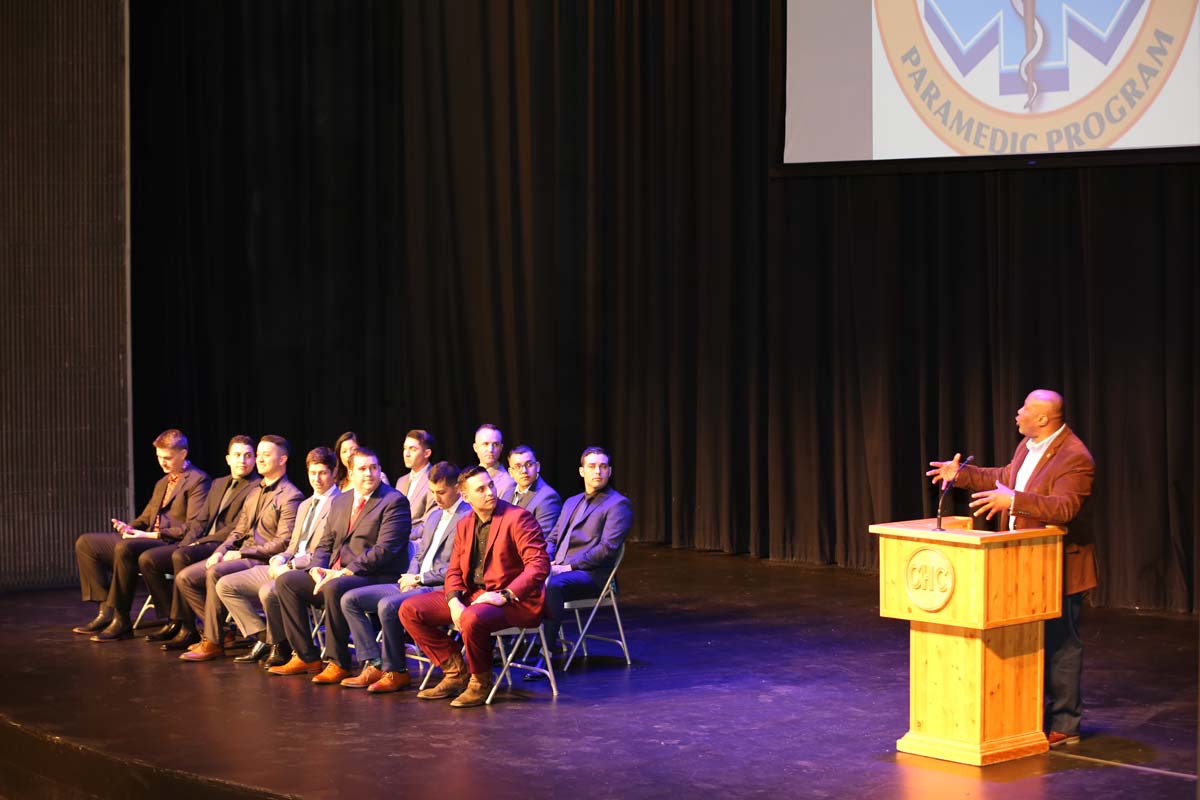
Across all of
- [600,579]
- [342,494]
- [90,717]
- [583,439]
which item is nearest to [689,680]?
[600,579]

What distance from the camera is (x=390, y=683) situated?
23.4ft

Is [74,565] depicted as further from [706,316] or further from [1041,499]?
[1041,499]

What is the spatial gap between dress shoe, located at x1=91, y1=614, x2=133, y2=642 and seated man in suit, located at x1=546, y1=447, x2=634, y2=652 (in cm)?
239

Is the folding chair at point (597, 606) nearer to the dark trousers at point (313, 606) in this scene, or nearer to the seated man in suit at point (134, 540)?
the dark trousers at point (313, 606)

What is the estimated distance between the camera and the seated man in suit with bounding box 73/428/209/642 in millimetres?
8508

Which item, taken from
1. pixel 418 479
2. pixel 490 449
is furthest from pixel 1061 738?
pixel 418 479

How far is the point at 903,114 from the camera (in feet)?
29.7

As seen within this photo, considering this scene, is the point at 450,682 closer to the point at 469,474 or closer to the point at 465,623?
the point at 465,623

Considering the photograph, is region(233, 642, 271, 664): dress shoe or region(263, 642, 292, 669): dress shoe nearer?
region(263, 642, 292, 669): dress shoe

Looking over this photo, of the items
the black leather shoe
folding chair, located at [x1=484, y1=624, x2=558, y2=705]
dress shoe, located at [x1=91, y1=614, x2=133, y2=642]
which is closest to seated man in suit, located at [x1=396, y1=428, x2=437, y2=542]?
folding chair, located at [x1=484, y1=624, x2=558, y2=705]

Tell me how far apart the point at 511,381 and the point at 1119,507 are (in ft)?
15.9

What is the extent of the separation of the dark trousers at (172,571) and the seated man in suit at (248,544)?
0.25ft

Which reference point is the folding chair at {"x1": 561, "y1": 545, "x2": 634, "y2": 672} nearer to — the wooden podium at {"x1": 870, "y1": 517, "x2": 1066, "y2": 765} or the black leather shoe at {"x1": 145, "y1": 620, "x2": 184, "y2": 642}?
the wooden podium at {"x1": 870, "y1": 517, "x2": 1066, "y2": 765}

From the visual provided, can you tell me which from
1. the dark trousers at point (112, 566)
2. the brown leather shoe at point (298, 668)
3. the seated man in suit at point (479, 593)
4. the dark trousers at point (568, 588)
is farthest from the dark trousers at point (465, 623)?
the dark trousers at point (112, 566)
